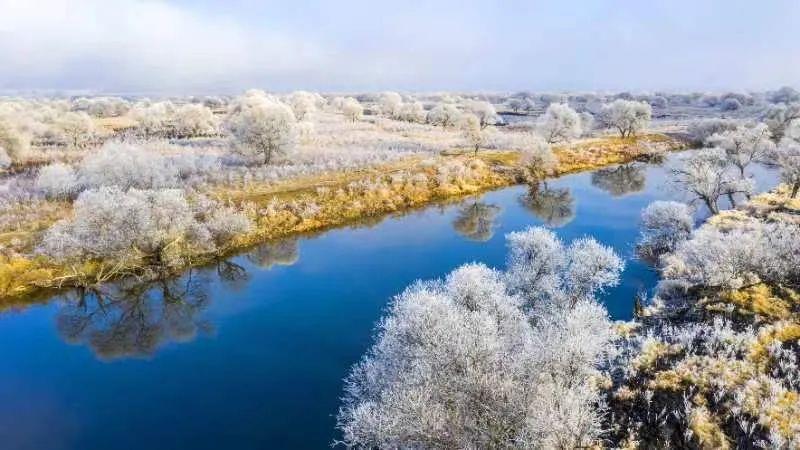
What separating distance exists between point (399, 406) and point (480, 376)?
9.12ft

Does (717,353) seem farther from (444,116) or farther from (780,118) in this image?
(444,116)

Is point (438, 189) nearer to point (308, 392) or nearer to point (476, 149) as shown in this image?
point (476, 149)

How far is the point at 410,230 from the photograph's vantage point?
47.0 meters

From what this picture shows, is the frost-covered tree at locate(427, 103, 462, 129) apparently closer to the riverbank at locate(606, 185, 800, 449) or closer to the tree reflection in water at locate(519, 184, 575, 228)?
the tree reflection in water at locate(519, 184, 575, 228)

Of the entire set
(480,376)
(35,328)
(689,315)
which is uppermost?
(480,376)

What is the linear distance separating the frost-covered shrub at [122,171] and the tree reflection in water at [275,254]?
539 inches

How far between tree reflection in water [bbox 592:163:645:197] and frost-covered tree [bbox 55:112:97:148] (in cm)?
7377

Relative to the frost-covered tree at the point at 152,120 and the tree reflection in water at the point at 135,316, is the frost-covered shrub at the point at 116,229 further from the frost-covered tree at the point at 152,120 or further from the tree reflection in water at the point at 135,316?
the frost-covered tree at the point at 152,120

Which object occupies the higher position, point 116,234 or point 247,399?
point 116,234

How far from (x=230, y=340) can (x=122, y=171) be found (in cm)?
2721

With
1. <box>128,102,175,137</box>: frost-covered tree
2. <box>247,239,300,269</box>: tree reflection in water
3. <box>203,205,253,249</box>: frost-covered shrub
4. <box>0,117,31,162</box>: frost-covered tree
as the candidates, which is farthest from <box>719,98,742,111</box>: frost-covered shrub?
<box>0,117,31,162</box>: frost-covered tree

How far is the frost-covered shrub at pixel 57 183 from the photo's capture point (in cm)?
4750

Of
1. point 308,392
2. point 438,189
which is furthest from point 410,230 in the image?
point 308,392

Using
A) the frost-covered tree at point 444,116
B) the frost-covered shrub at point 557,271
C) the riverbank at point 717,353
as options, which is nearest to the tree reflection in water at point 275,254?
the frost-covered shrub at point 557,271
